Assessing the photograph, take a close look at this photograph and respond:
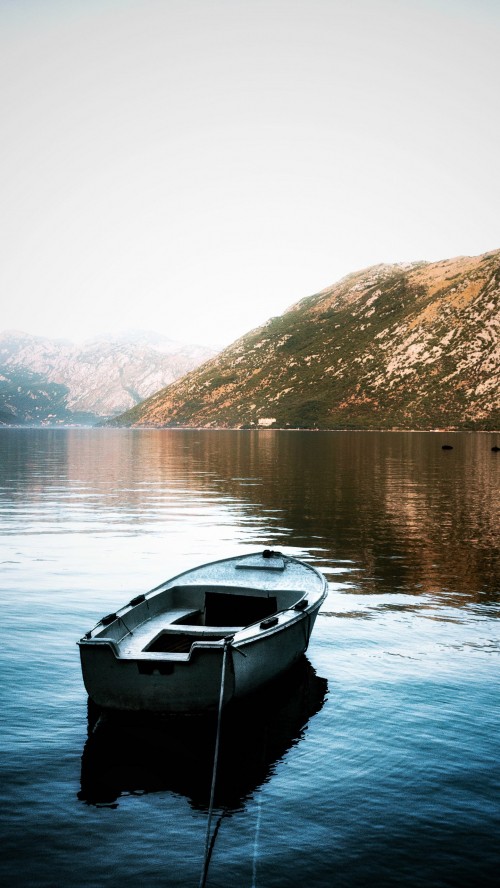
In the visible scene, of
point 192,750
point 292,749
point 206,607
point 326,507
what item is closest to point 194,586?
point 206,607

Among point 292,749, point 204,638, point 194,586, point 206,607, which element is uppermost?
point 194,586

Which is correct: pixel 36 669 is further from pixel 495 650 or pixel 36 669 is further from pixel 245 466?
pixel 245 466

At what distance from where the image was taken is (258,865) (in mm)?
12117

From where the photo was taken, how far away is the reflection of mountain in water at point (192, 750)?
15.0 meters

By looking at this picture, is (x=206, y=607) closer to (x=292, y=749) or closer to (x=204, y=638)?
(x=204, y=638)

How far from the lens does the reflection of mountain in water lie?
14969mm

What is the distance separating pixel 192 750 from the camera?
54.7 ft

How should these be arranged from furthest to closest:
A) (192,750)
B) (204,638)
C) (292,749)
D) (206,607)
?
(206,607), (204,638), (292,749), (192,750)

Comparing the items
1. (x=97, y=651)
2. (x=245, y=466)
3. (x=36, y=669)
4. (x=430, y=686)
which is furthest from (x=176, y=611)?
(x=245, y=466)

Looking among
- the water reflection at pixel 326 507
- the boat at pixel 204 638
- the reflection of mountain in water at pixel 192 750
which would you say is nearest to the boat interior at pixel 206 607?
the boat at pixel 204 638

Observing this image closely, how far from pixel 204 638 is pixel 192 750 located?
3775mm

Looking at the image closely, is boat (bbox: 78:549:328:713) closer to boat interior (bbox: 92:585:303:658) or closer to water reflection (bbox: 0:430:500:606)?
boat interior (bbox: 92:585:303:658)

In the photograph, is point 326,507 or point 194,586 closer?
point 194,586

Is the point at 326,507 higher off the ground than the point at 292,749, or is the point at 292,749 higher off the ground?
the point at 326,507
